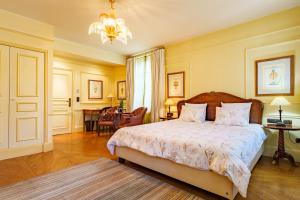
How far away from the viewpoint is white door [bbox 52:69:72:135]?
5371mm

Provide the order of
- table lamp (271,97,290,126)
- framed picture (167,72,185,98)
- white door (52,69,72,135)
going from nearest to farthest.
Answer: table lamp (271,97,290,126)
framed picture (167,72,185,98)
white door (52,69,72,135)

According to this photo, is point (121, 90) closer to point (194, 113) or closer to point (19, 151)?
point (194, 113)

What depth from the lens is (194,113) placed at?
12.5 ft

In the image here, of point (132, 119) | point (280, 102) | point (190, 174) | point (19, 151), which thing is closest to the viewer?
point (190, 174)

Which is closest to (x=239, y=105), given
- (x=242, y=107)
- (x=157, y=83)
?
(x=242, y=107)

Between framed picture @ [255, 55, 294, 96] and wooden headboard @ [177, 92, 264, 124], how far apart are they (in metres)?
0.29

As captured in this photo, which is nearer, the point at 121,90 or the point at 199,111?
the point at 199,111

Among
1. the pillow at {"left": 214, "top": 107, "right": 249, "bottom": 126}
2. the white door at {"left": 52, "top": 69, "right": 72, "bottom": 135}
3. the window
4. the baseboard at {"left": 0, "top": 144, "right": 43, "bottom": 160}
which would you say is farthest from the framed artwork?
the pillow at {"left": 214, "top": 107, "right": 249, "bottom": 126}

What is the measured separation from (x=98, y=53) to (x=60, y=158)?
3.49m

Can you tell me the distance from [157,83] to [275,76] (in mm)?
2936

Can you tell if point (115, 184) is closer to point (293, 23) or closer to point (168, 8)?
point (168, 8)

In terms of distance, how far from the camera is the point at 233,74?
3805 millimetres

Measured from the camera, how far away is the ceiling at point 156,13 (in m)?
2.92

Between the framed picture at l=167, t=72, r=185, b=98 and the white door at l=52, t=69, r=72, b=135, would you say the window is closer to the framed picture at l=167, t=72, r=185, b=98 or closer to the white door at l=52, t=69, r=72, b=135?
the framed picture at l=167, t=72, r=185, b=98
